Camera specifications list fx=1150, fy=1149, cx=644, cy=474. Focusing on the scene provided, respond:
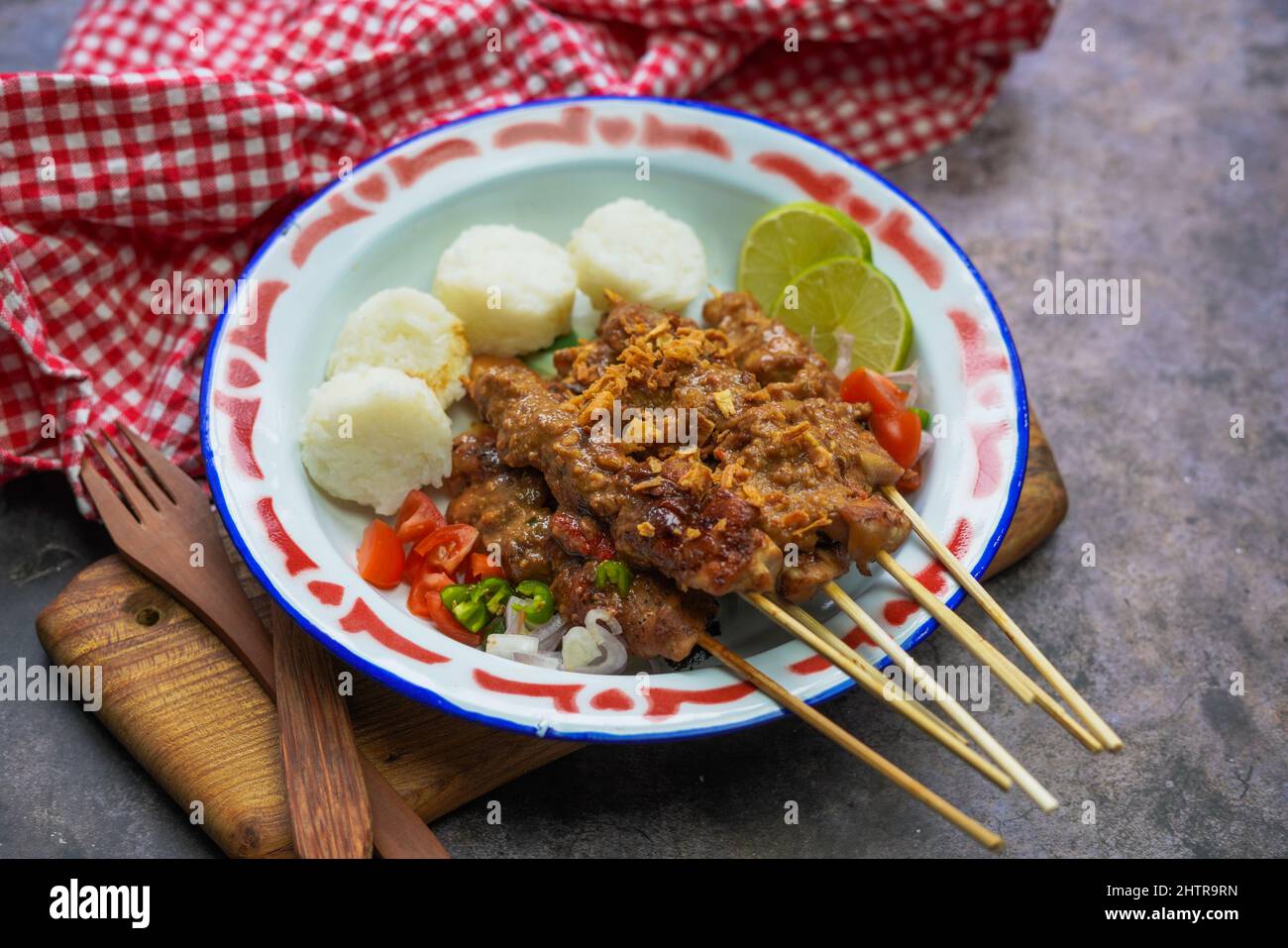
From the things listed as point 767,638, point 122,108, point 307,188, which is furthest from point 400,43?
point 767,638

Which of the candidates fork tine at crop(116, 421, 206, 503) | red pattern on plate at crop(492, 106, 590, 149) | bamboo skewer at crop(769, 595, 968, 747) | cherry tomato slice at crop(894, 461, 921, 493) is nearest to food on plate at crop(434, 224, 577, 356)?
red pattern on plate at crop(492, 106, 590, 149)

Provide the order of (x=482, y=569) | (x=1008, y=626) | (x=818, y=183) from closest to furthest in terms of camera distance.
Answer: (x=1008, y=626)
(x=482, y=569)
(x=818, y=183)

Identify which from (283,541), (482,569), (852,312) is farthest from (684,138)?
(283,541)

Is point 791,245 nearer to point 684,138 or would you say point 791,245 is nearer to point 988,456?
point 684,138

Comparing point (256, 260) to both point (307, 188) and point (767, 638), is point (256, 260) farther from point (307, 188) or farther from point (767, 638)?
point (767, 638)

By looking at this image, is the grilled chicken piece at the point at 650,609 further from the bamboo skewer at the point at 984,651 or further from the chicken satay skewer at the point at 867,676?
the bamboo skewer at the point at 984,651

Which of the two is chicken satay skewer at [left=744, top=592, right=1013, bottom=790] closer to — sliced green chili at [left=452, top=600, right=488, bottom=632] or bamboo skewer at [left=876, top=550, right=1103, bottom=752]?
bamboo skewer at [left=876, top=550, right=1103, bottom=752]
